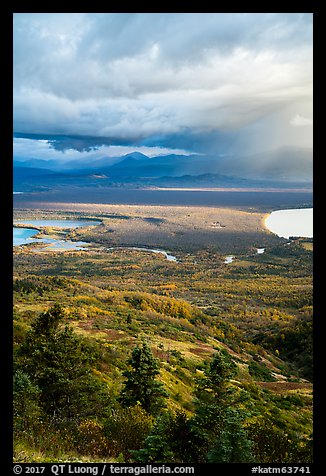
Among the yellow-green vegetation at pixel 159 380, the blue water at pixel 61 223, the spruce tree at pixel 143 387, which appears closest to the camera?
the yellow-green vegetation at pixel 159 380

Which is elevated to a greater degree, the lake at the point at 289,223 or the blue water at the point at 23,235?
the lake at the point at 289,223

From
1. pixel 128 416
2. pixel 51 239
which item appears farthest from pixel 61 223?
pixel 128 416

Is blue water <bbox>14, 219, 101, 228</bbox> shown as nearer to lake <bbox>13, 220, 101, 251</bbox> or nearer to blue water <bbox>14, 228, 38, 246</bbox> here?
lake <bbox>13, 220, 101, 251</bbox>

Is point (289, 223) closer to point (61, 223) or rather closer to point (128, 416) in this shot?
point (61, 223)

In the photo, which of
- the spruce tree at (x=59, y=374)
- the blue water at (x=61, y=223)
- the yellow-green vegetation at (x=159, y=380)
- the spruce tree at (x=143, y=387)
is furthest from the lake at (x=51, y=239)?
the spruce tree at (x=143, y=387)

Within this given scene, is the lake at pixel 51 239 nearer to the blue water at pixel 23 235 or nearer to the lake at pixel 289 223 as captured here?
the blue water at pixel 23 235
